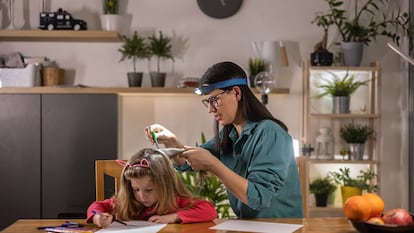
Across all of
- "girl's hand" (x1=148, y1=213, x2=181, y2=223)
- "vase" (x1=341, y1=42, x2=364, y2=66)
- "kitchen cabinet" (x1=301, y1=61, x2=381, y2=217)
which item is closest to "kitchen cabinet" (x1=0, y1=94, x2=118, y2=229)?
"kitchen cabinet" (x1=301, y1=61, x2=381, y2=217)

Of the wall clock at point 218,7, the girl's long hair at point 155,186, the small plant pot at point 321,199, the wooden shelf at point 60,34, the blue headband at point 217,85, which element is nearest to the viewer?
the girl's long hair at point 155,186

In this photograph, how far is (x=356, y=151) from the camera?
4.92 m

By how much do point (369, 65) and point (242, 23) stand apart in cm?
99

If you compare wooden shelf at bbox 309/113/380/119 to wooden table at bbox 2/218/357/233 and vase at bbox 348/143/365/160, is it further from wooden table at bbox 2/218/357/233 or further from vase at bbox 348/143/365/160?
wooden table at bbox 2/218/357/233

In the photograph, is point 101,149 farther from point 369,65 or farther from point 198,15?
point 369,65

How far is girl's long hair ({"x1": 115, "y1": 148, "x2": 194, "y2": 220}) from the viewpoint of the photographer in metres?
2.41

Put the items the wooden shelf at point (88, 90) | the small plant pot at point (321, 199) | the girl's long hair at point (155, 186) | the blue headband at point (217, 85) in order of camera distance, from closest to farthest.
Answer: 1. the girl's long hair at point (155, 186)
2. the blue headband at point (217, 85)
3. the wooden shelf at point (88, 90)
4. the small plant pot at point (321, 199)

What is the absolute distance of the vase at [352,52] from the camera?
484 cm

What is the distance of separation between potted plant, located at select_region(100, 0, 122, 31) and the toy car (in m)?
0.16

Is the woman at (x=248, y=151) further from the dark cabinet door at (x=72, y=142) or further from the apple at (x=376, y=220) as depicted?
the dark cabinet door at (x=72, y=142)

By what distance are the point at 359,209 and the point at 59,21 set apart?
334 centimetres

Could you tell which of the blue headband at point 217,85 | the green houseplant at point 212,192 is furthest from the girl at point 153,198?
the green houseplant at point 212,192

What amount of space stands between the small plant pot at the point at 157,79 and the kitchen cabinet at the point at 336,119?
1030 mm

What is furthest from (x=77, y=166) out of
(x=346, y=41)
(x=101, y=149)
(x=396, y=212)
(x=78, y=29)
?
(x=396, y=212)
